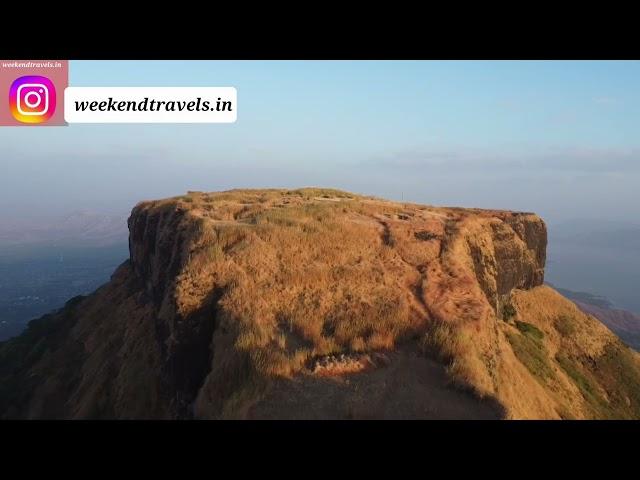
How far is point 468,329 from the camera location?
1381 centimetres

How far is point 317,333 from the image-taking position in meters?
13.3

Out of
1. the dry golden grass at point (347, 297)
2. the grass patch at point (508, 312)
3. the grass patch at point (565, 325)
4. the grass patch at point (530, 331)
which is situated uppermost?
the dry golden grass at point (347, 297)

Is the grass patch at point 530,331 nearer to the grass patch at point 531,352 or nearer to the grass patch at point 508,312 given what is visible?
the grass patch at point 531,352

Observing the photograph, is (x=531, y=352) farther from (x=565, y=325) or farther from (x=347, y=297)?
(x=347, y=297)

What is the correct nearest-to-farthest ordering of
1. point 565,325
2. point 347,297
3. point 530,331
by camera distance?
point 347,297, point 530,331, point 565,325

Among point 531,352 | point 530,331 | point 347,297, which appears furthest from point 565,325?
point 347,297

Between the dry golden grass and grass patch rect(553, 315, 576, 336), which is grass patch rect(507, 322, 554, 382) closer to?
the dry golden grass

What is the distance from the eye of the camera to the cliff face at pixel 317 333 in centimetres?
1124

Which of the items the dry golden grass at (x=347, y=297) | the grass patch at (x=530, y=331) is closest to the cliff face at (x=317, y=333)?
the dry golden grass at (x=347, y=297)

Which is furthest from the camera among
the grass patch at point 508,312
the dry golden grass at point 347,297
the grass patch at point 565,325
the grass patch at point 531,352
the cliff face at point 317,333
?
the grass patch at point 565,325

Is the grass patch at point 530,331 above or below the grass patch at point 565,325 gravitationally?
above

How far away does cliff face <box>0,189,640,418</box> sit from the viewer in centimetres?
1124

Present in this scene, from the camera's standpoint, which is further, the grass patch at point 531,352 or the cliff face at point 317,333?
the grass patch at point 531,352
